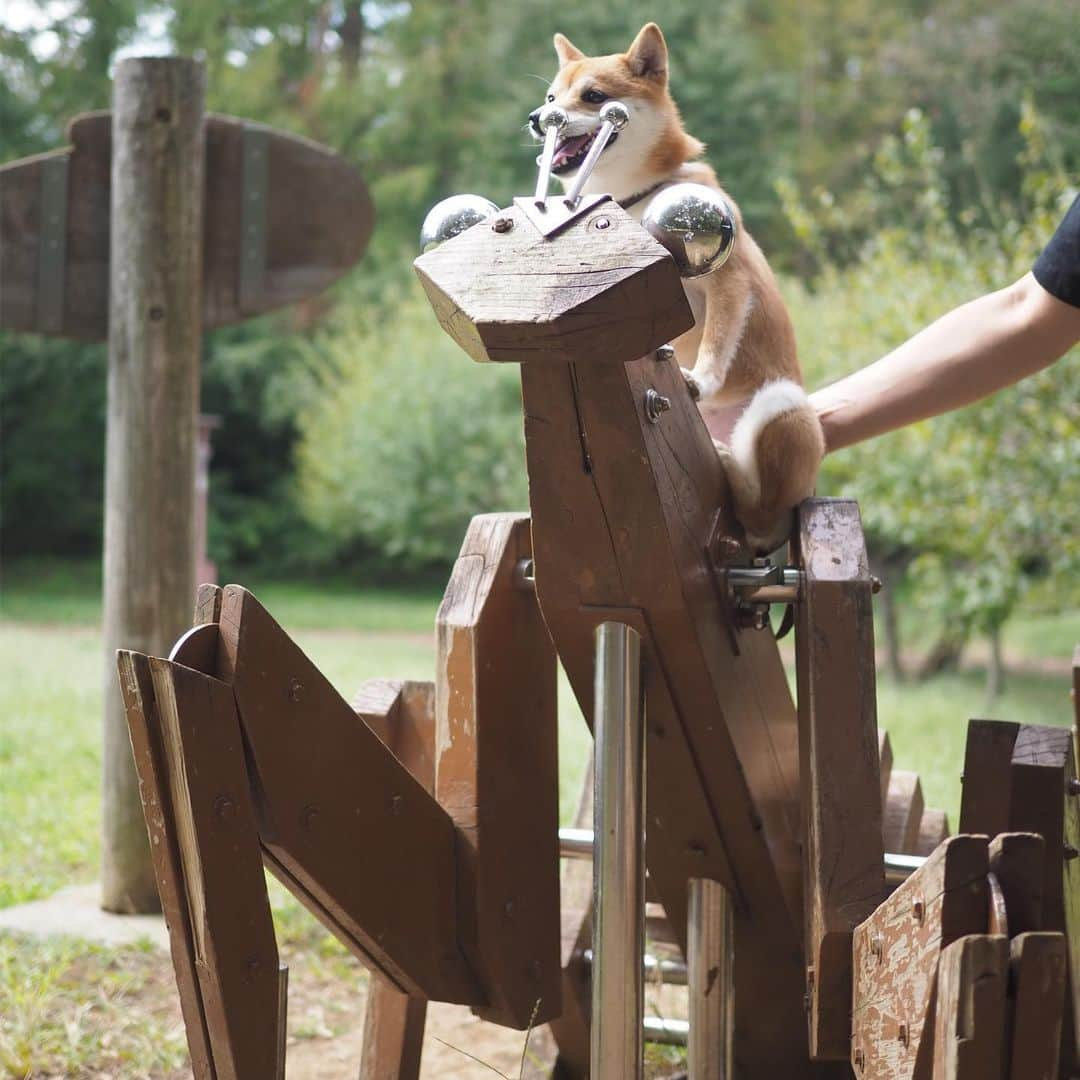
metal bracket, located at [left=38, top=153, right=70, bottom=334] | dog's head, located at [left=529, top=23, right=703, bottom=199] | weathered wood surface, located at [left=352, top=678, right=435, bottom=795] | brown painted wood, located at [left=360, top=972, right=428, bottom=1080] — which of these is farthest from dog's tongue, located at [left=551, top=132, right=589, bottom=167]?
metal bracket, located at [left=38, top=153, right=70, bottom=334]

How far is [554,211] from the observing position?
4.00ft

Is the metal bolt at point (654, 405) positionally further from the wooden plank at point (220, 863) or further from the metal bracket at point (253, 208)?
the metal bracket at point (253, 208)

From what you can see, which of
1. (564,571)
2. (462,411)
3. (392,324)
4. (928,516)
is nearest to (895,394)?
(564,571)

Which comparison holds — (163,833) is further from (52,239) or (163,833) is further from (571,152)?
(52,239)

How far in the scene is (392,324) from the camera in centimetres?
1775

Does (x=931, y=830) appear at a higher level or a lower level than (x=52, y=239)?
lower

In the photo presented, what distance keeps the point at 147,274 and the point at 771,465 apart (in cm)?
230

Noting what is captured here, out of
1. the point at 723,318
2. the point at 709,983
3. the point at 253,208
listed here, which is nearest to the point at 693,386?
the point at 723,318

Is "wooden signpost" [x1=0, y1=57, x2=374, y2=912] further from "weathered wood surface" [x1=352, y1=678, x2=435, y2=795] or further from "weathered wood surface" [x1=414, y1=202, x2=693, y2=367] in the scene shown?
"weathered wood surface" [x1=414, y1=202, x2=693, y2=367]

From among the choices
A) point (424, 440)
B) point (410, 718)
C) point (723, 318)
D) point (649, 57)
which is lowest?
point (410, 718)

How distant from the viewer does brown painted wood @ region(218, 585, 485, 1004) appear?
4.57 feet

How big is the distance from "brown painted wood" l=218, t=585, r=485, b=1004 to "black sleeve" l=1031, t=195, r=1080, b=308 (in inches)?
45.0

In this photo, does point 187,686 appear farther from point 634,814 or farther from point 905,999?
point 905,999

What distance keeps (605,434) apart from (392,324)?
1683 cm
